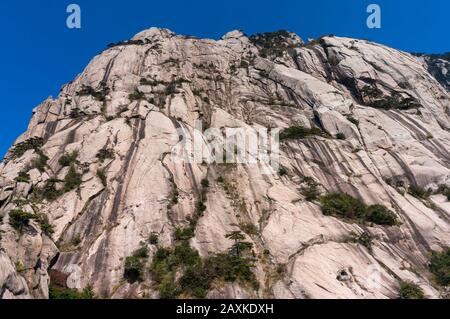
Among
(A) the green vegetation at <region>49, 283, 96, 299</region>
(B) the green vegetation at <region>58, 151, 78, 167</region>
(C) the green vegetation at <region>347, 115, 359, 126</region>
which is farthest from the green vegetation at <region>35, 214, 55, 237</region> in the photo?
(C) the green vegetation at <region>347, 115, 359, 126</region>

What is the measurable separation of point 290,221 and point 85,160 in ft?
90.8

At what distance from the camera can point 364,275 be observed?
3462cm

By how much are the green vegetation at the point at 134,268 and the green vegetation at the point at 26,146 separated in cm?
2650

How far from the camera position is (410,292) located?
32719 millimetres

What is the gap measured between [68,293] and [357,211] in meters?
Result: 32.8

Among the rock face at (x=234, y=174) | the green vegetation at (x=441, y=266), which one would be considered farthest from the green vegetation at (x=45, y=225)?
the green vegetation at (x=441, y=266)

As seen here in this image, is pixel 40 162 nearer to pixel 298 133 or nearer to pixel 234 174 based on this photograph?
pixel 234 174

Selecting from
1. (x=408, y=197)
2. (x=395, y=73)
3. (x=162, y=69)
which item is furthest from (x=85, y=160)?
(x=395, y=73)

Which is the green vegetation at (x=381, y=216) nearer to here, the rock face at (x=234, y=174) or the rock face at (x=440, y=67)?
the rock face at (x=234, y=174)

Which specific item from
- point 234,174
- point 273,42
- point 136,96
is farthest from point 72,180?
point 273,42

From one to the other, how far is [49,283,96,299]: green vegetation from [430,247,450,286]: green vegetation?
110 feet

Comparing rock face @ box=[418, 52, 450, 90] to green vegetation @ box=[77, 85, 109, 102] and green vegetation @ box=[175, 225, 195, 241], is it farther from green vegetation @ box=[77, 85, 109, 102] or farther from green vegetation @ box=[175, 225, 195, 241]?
green vegetation @ box=[175, 225, 195, 241]

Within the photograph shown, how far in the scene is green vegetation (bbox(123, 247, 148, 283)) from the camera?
3444 cm

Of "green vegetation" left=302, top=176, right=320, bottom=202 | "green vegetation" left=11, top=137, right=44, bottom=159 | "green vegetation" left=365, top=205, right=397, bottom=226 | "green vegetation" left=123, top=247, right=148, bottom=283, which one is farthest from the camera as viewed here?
"green vegetation" left=11, top=137, right=44, bottom=159
